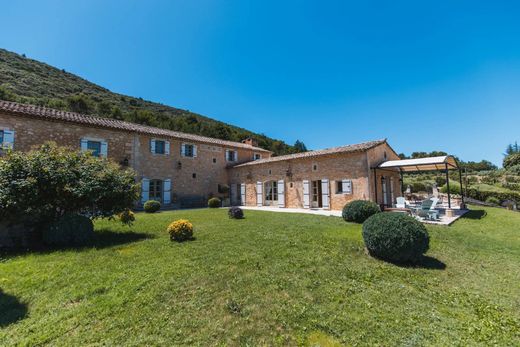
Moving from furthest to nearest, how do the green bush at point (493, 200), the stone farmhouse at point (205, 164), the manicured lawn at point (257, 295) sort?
the green bush at point (493, 200)
the stone farmhouse at point (205, 164)
the manicured lawn at point (257, 295)

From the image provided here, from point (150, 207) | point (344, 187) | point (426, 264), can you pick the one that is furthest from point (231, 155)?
point (426, 264)

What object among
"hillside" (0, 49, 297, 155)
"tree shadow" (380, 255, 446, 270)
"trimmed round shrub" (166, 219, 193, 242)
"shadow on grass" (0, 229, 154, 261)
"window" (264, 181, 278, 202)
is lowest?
"tree shadow" (380, 255, 446, 270)

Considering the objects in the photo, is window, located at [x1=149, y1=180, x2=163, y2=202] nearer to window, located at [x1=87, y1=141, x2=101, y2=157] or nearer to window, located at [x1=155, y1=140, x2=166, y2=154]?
window, located at [x1=155, y1=140, x2=166, y2=154]

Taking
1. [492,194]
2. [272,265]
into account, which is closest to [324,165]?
[272,265]

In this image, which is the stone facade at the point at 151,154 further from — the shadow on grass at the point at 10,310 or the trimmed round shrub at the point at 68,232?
the shadow on grass at the point at 10,310

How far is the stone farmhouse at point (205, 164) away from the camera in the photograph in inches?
460

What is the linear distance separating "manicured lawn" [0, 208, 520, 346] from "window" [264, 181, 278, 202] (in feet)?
33.0

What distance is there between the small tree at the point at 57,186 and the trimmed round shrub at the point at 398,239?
7.22 meters

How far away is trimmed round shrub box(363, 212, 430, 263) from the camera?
4809 millimetres

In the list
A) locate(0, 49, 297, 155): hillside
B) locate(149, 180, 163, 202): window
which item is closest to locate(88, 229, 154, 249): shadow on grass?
locate(149, 180, 163, 202): window

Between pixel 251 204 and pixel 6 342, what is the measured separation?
1500 cm

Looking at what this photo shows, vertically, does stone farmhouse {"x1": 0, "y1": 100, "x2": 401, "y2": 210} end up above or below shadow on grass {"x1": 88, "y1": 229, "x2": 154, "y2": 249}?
above

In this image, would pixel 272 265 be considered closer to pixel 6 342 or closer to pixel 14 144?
pixel 6 342

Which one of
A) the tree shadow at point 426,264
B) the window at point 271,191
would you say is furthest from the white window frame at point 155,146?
the tree shadow at point 426,264
